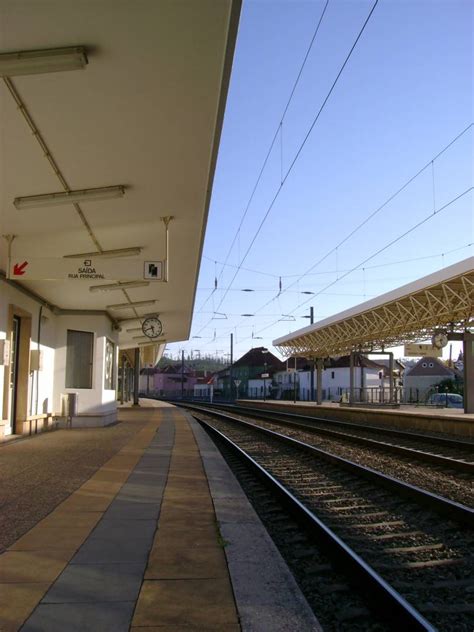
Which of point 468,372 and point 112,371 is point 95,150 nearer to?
point 112,371

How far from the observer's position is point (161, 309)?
22.7m

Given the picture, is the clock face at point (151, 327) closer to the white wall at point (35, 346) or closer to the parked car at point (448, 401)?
the white wall at point (35, 346)

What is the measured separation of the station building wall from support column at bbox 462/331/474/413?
13.5 m

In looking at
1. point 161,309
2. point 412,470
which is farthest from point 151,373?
point 412,470

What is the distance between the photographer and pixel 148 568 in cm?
438

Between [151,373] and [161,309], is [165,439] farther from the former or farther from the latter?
[151,373]

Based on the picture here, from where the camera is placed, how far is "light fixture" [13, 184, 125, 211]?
877cm

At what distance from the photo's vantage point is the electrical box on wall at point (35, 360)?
14.7m

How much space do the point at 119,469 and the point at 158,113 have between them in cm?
554

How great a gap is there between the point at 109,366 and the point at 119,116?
604 inches

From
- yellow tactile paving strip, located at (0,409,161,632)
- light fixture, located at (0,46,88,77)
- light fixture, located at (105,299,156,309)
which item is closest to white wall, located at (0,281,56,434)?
light fixture, located at (105,299,156,309)

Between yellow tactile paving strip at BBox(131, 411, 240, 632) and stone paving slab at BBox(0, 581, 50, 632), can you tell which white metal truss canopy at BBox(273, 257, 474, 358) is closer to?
yellow tactile paving strip at BBox(131, 411, 240, 632)

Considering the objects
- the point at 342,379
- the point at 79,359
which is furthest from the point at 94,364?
the point at 342,379

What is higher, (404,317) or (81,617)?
(404,317)
